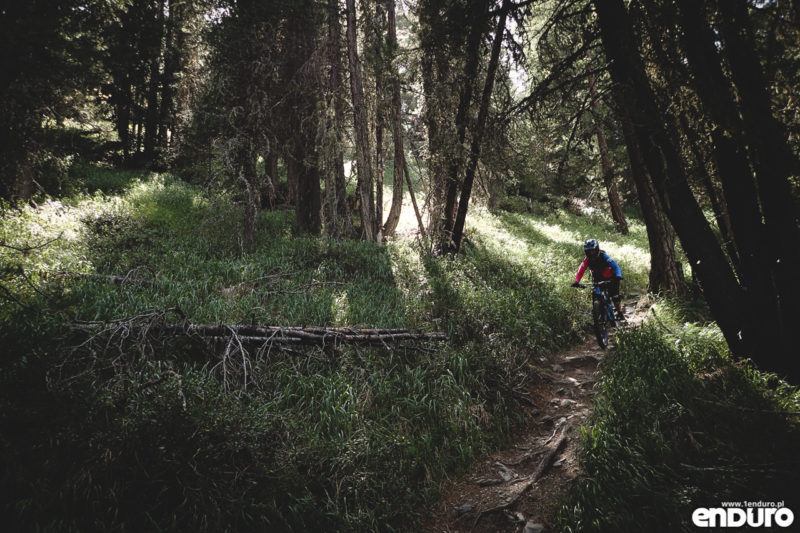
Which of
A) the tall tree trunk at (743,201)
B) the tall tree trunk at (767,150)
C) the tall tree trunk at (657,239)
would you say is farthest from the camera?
the tall tree trunk at (657,239)

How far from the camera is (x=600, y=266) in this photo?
7957 mm

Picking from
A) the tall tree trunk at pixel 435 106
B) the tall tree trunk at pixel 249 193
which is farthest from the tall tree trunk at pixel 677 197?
the tall tree trunk at pixel 249 193

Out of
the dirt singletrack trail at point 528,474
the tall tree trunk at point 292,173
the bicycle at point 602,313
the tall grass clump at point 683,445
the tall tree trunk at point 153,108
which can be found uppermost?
the tall tree trunk at point 153,108

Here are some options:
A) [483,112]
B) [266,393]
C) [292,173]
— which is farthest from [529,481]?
[292,173]

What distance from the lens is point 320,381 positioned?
5227 millimetres

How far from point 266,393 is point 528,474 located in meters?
3.40

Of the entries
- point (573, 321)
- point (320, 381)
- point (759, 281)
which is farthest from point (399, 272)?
point (759, 281)

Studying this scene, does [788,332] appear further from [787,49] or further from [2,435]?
[2,435]

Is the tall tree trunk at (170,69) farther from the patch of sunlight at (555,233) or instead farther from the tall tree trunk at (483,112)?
the patch of sunlight at (555,233)

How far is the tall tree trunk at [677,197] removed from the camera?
4.53 m

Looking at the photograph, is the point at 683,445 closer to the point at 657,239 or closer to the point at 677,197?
the point at 677,197

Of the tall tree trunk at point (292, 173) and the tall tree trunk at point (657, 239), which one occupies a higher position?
the tall tree trunk at point (292, 173)

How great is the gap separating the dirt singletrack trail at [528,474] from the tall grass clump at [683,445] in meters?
0.39

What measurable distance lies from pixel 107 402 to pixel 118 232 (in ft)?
28.4
